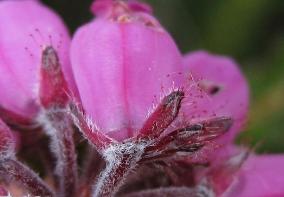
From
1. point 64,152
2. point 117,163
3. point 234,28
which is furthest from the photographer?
point 234,28

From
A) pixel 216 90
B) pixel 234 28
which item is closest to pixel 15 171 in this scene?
pixel 216 90

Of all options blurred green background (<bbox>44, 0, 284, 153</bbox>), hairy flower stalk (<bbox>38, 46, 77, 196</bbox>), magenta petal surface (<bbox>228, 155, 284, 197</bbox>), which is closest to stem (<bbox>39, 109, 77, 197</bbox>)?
hairy flower stalk (<bbox>38, 46, 77, 196</bbox>)

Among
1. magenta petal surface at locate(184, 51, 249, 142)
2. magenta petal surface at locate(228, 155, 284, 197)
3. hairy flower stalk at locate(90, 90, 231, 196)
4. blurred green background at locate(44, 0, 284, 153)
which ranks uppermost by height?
hairy flower stalk at locate(90, 90, 231, 196)

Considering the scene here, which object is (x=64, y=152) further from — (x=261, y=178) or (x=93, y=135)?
(x=261, y=178)

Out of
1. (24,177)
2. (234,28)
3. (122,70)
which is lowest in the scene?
(234,28)

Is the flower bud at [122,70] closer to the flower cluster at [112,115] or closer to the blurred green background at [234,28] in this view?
the flower cluster at [112,115]

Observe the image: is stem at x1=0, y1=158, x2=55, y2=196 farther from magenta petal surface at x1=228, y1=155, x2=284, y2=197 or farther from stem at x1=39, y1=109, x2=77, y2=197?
magenta petal surface at x1=228, y1=155, x2=284, y2=197

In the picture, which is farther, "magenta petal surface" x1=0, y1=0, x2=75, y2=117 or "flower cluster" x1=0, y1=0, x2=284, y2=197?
"magenta petal surface" x1=0, y1=0, x2=75, y2=117
